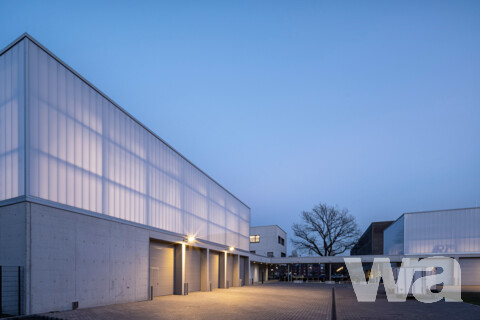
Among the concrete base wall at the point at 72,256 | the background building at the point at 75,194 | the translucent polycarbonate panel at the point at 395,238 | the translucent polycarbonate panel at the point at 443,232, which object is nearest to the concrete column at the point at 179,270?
the background building at the point at 75,194

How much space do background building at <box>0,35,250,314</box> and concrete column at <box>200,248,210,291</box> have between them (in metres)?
5.33

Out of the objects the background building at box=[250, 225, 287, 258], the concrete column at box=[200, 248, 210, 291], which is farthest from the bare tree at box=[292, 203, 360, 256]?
the concrete column at box=[200, 248, 210, 291]

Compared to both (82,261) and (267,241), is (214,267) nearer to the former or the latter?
(82,261)

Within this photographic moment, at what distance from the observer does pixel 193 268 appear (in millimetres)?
28859

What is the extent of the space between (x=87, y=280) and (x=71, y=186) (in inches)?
164

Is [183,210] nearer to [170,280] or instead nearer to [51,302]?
[170,280]

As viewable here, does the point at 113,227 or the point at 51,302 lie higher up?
the point at 113,227

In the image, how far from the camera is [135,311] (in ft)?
51.3

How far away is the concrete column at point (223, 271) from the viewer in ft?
113

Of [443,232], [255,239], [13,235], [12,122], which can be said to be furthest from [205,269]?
[255,239]

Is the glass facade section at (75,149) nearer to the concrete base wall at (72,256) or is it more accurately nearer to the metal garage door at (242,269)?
the concrete base wall at (72,256)

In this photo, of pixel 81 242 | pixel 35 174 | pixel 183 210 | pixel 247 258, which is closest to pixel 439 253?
pixel 247 258

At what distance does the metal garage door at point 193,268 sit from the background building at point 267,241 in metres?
34.8

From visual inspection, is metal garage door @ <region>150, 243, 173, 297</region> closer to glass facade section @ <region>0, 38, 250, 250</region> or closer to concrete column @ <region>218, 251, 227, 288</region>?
glass facade section @ <region>0, 38, 250, 250</region>
